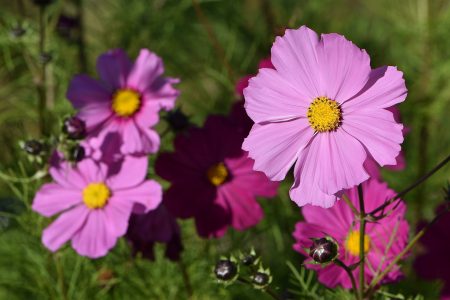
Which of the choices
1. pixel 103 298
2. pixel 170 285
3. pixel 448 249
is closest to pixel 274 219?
pixel 170 285

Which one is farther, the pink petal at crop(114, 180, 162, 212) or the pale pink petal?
the pink petal at crop(114, 180, 162, 212)

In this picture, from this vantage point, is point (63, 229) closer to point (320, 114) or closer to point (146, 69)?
point (146, 69)

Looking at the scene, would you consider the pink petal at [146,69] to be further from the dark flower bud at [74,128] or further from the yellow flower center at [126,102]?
the dark flower bud at [74,128]

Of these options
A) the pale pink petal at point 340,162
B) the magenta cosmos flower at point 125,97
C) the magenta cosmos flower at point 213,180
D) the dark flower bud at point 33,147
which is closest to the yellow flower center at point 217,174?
the magenta cosmos flower at point 213,180

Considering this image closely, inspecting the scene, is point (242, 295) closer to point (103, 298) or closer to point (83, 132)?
point (103, 298)

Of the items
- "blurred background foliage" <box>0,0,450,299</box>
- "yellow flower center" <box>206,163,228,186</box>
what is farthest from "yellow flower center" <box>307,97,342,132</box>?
"blurred background foliage" <box>0,0,450,299</box>

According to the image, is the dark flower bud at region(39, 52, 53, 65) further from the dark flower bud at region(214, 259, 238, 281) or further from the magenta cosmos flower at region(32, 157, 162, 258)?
the dark flower bud at region(214, 259, 238, 281)

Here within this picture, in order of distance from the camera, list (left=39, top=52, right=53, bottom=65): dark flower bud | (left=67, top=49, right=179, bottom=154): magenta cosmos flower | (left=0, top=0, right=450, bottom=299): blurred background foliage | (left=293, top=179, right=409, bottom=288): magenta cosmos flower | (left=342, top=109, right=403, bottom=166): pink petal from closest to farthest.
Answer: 1. (left=342, top=109, right=403, bottom=166): pink petal
2. (left=293, top=179, right=409, bottom=288): magenta cosmos flower
3. (left=67, top=49, right=179, bottom=154): magenta cosmos flower
4. (left=39, top=52, right=53, bottom=65): dark flower bud
5. (left=0, top=0, right=450, bottom=299): blurred background foliage

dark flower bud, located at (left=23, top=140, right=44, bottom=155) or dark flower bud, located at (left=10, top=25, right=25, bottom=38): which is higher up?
dark flower bud, located at (left=10, top=25, right=25, bottom=38)
